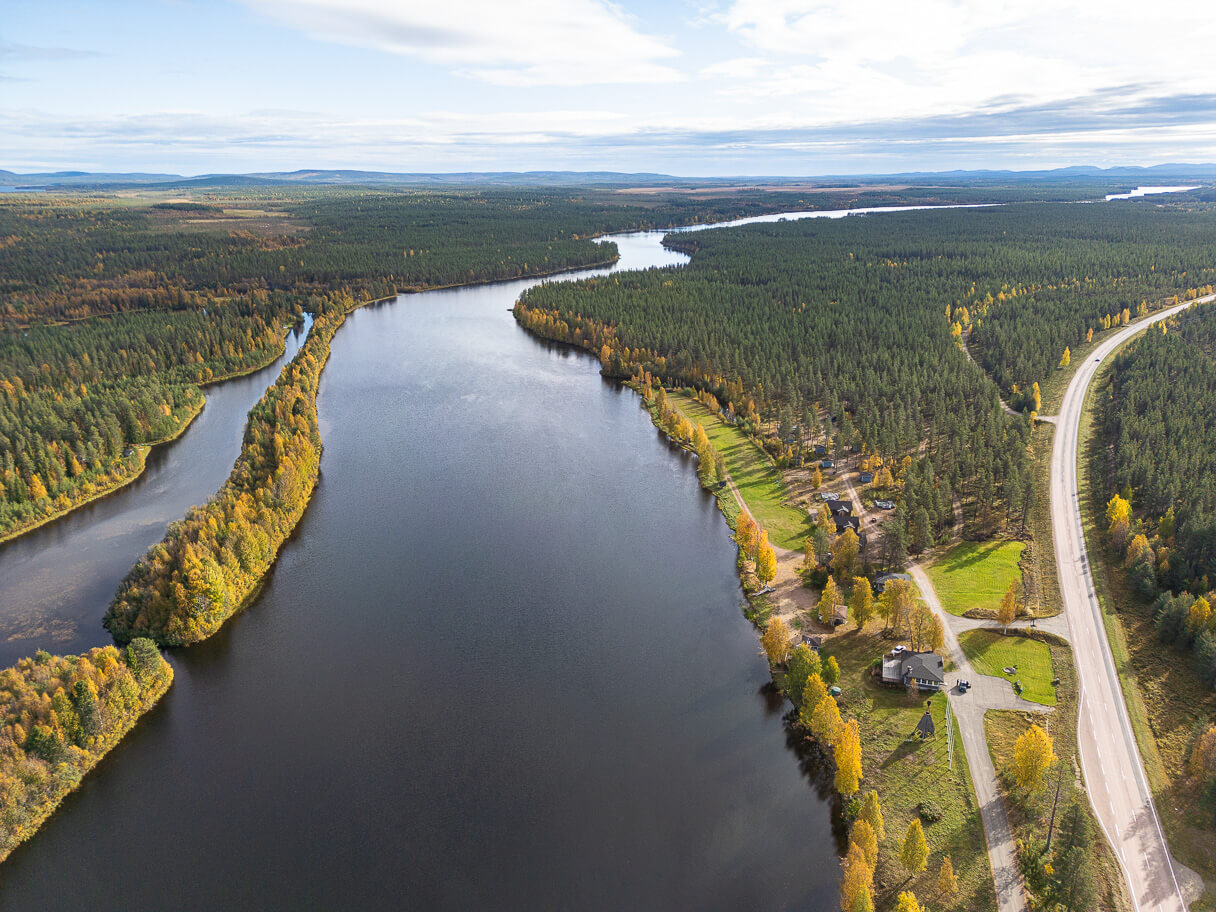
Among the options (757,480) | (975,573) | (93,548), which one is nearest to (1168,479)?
(975,573)

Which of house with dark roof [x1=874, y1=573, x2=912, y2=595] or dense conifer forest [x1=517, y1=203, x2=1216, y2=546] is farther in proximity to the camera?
dense conifer forest [x1=517, y1=203, x2=1216, y2=546]

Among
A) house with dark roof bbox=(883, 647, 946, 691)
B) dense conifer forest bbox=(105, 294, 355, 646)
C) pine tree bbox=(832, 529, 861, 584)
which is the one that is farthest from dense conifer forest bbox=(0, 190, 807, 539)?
house with dark roof bbox=(883, 647, 946, 691)

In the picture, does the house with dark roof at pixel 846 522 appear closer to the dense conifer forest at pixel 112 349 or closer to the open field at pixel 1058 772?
the open field at pixel 1058 772

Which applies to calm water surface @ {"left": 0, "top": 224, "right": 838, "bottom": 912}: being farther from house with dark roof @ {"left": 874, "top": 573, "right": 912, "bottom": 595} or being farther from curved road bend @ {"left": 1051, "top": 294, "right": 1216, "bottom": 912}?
curved road bend @ {"left": 1051, "top": 294, "right": 1216, "bottom": 912}

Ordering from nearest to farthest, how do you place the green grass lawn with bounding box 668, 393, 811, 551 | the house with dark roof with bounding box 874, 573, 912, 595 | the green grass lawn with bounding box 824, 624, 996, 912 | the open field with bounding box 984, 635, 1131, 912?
the open field with bounding box 984, 635, 1131, 912
the green grass lawn with bounding box 824, 624, 996, 912
the house with dark roof with bounding box 874, 573, 912, 595
the green grass lawn with bounding box 668, 393, 811, 551

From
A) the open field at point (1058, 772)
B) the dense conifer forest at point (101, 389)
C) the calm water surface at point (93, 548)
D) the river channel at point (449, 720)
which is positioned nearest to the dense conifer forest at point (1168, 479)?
the open field at point (1058, 772)

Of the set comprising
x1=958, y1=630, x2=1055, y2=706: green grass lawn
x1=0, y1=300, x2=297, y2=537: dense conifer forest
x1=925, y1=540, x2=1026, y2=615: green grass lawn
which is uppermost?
x1=0, y1=300, x2=297, y2=537: dense conifer forest
